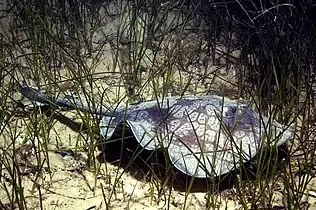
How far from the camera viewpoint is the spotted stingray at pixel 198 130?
9.24 ft

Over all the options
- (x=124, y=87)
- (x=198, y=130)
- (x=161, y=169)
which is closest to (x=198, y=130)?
(x=198, y=130)

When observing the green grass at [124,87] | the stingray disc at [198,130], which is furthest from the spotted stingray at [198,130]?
the green grass at [124,87]

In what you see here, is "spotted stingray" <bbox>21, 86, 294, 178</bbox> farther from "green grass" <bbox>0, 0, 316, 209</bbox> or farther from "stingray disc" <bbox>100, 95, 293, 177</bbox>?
"green grass" <bbox>0, 0, 316, 209</bbox>

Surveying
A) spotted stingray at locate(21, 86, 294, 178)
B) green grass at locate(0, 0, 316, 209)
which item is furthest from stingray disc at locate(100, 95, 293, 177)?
green grass at locate(0, 0, 316, 209)

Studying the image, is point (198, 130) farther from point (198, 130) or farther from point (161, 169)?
point (161, 169)

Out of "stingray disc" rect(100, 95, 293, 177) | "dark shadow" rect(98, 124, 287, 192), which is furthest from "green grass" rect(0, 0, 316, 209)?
"stingray disc" rect(100, 95, 293, 177)

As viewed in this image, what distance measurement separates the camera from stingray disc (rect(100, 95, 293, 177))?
9.25 ft

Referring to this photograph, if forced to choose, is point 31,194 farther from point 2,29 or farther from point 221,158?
point 2,29

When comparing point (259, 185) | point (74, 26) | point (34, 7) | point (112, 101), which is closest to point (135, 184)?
point (259, 185)

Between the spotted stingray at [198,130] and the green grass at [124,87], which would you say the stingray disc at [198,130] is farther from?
the green grass at [124,87]

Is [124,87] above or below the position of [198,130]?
above

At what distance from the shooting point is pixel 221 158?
2.83 m

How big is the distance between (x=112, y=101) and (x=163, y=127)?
1.17m

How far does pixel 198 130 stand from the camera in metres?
3.11
